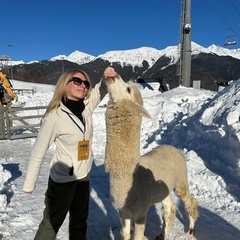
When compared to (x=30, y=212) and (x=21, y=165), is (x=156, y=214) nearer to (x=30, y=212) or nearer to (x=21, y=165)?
(x=30, y=212)

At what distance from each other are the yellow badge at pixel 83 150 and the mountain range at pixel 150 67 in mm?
1245

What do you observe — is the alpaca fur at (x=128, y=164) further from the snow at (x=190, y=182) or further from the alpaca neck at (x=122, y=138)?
the snow at (x=190, y=182)

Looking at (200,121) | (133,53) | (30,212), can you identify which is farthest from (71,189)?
(133,53)

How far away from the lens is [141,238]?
8.96 feet

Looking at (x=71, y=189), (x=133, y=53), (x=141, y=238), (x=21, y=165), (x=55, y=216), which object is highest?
(x=133, y=53)

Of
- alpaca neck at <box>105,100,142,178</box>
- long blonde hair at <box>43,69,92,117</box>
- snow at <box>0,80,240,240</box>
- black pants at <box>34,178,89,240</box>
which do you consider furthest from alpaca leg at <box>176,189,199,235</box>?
long blonde hair at <box>43,69,92,117</box>

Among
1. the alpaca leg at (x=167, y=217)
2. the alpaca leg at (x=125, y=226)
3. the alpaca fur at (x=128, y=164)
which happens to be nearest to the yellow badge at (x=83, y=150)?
the alpaca fur at (x=128, y=164)

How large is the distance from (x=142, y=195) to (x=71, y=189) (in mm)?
713

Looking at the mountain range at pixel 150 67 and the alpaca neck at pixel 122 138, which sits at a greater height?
the mountain range at pixel 150 67

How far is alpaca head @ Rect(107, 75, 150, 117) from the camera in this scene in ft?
7.86

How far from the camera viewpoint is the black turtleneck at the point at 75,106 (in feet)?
8.08

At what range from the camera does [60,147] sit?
246 centimetres

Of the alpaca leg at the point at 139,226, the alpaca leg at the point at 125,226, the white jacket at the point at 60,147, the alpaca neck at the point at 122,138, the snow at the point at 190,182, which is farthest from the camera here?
the snow at the point at 190,182

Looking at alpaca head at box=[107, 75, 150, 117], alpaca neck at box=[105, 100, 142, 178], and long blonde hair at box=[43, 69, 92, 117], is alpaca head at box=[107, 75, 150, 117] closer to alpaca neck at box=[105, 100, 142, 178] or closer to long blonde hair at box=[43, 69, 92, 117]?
alpaca neck at box=[105, 100, 142, 178]
